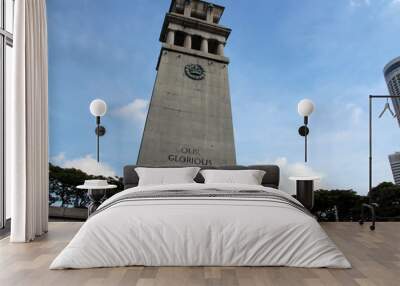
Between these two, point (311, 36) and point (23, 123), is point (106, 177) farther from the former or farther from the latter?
point (311, 36)

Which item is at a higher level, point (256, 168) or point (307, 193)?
point (256, 168)

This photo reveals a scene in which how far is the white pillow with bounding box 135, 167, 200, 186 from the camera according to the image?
421 cm

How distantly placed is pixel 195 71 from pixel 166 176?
9.13 feet

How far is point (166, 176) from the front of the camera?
424 centimetres

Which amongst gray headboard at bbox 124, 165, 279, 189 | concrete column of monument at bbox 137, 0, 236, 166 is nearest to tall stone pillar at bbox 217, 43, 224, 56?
concrete column of monument at bbox 137, 0, 236, 166

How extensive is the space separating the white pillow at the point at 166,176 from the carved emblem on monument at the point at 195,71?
2492mm

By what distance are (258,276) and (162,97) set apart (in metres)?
4.28

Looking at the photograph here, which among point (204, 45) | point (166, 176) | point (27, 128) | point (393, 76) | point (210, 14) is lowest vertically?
point (166, 176)

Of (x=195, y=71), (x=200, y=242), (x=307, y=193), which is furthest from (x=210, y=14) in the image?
(x=200, y=242)

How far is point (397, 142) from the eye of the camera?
6.02 meters

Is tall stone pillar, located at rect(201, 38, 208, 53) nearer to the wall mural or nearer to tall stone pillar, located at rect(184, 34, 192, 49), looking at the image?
the wall mural

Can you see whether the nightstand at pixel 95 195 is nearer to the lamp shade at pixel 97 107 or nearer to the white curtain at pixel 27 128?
the white curtain at pixel 27 128

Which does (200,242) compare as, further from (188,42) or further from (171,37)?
(188,42)

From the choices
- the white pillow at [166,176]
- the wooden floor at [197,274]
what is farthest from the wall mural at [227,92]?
the wooden floor at [197,274]
